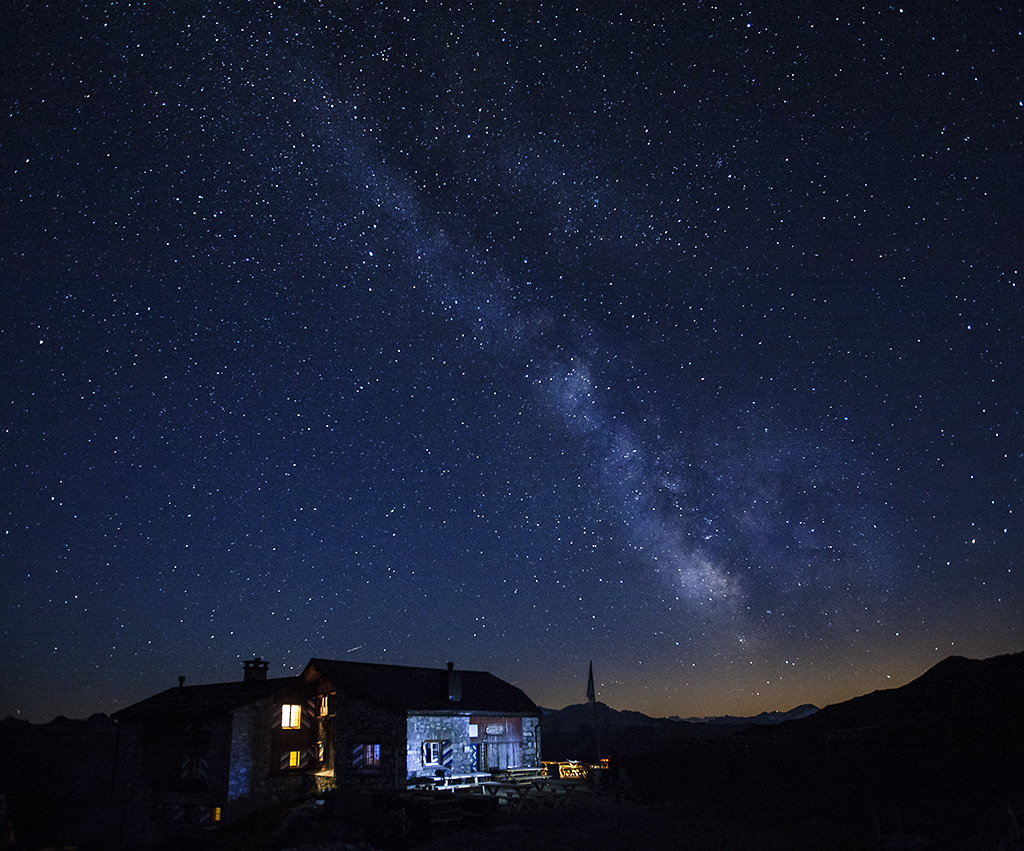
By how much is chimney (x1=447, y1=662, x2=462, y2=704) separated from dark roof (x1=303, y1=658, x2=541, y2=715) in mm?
142

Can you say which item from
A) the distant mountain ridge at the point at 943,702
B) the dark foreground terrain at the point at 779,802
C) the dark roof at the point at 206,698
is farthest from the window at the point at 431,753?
the distant mountain ridge at the point at 943,702

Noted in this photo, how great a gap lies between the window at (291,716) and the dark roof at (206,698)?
3.22 feet

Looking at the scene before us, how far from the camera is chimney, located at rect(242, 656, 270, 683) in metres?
34.7

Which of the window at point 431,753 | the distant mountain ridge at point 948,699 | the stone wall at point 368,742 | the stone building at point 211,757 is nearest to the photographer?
the distant mountain ridge at point 948,699

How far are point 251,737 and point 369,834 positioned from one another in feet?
27.0

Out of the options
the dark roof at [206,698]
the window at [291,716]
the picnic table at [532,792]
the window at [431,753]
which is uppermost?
the dark roof at [206,698]

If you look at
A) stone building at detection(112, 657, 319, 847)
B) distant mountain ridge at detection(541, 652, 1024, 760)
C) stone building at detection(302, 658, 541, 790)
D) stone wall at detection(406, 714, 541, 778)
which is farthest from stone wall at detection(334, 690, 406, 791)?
distant mountain ridge at detection(541, 652, 1024, 760)

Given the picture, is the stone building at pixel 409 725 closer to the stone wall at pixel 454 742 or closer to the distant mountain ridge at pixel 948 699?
the stone wall at pixel 454 742

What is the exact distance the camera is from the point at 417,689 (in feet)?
115

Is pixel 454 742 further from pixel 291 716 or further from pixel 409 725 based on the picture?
pixel 291 716

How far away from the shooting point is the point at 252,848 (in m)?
25.5

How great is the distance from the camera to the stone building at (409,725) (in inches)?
1228

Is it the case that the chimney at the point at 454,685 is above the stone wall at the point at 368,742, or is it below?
above

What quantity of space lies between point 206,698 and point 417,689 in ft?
32.2
